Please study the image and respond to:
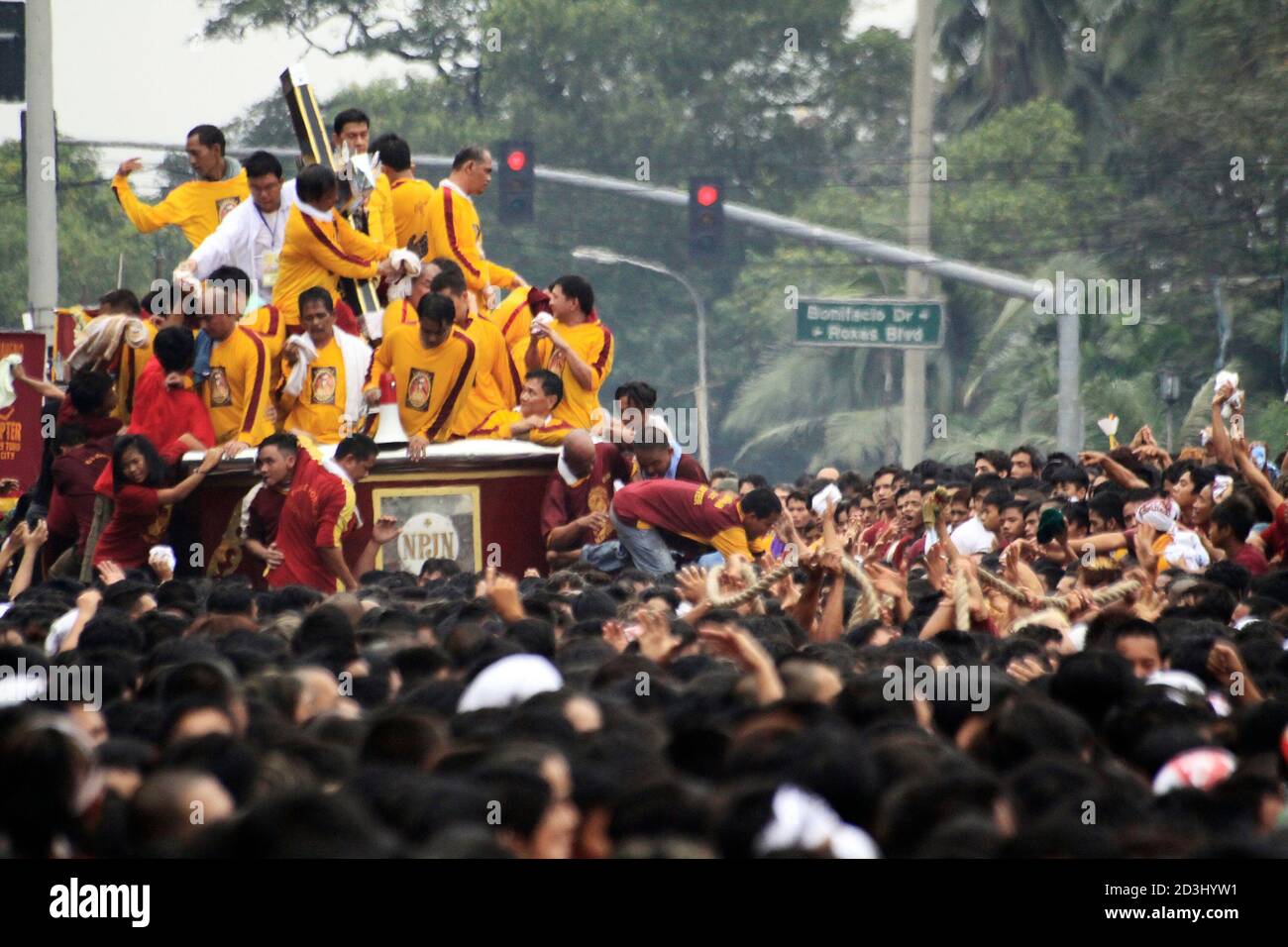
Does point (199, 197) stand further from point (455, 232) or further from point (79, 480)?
point (79, 480)

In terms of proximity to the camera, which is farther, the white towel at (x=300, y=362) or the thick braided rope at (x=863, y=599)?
the white towel at (x=300, y=362)

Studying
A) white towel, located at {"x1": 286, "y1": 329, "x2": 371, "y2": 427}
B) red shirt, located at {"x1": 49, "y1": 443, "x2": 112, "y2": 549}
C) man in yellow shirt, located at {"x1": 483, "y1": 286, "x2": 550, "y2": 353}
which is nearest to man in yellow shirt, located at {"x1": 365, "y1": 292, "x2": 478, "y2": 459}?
white towel, located at {"x1": 286, "y1": 329, "x2": 371, "y2": 427}

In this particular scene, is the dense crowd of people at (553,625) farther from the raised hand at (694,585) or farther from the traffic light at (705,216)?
the traffic light at (705,216)

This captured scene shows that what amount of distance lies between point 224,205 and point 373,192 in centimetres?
97

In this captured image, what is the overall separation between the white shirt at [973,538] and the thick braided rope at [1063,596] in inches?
129

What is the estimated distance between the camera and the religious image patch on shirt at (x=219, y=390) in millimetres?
13016

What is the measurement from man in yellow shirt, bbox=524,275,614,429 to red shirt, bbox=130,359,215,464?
2369 mm

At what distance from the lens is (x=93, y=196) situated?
40781mm

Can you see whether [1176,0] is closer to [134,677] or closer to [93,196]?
[93,196]

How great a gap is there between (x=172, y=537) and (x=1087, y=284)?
20.5 meters

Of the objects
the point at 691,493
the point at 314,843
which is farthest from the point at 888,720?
the point at 691,493

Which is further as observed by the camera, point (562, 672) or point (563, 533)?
point (563, 533)

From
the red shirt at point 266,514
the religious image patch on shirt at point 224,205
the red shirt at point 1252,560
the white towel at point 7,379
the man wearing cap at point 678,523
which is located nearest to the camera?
the red shirt at point 1252,560

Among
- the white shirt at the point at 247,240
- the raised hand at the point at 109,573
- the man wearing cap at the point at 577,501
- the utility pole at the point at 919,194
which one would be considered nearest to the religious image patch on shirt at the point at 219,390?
the white shirt at the point at 247,240
